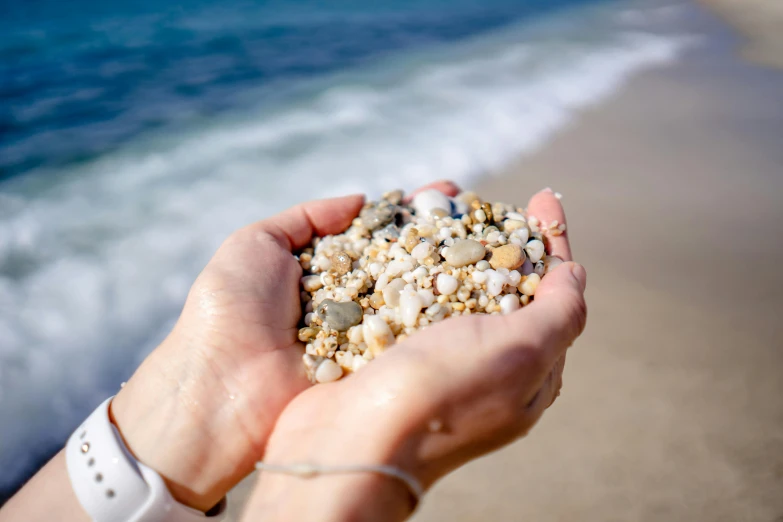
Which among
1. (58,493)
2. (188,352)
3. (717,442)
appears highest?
(188,352)

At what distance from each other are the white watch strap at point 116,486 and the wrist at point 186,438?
41 millimetres

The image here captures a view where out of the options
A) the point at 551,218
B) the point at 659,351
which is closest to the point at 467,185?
the point at 659,351

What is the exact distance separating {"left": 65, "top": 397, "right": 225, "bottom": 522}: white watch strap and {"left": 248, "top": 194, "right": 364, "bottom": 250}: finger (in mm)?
769

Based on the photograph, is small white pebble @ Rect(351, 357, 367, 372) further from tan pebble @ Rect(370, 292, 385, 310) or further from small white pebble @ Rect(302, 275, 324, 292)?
small white pebble @ Rect(302, 275, 324, 292)

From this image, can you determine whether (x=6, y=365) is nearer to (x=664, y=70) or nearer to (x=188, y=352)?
(x=188, y=352)

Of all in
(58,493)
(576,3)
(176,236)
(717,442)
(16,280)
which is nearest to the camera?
(58,493)

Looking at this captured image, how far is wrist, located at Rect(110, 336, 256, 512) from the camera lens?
4.47ft

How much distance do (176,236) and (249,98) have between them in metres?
2.90

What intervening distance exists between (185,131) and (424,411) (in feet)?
15.5

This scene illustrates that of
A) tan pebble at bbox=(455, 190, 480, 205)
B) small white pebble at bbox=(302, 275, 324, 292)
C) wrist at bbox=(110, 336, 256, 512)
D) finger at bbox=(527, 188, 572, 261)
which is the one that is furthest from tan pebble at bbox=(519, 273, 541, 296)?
wrist at bbox=(110, 336, 256, 512)

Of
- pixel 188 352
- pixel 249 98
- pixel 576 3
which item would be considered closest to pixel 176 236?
pixel 188 352

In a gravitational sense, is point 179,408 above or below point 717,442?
above

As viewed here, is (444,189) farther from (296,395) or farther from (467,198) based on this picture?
(296,395)

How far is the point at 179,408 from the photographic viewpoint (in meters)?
1.42
